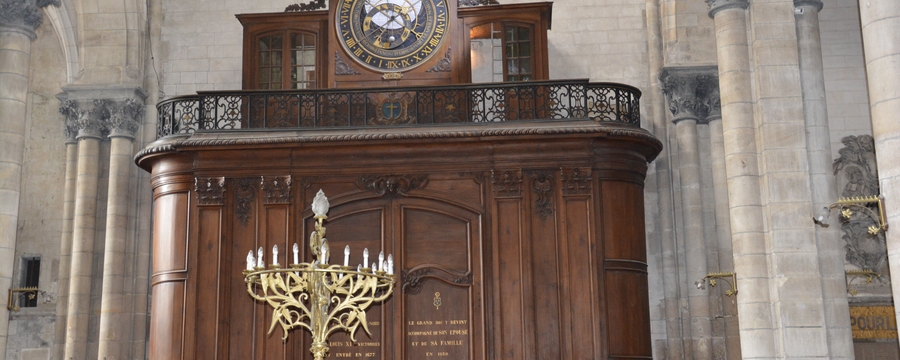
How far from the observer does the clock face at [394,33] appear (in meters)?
17.5

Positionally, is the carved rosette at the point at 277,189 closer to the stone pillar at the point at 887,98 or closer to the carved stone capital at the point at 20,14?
the carved stone capital at the point at 20,14

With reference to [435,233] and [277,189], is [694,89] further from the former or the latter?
[277,189]

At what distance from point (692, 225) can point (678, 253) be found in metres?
0.54

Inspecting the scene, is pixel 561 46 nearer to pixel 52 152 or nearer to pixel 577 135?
pixel 577 135

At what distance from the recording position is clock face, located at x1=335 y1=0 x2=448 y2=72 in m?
17.5

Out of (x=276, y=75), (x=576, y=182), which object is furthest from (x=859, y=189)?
(x=276, y=75)

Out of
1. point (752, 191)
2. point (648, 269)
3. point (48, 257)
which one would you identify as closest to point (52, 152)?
point (48, 257)

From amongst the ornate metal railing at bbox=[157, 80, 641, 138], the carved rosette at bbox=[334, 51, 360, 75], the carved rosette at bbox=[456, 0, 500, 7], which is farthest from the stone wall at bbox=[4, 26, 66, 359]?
the carved rosette at bbox=[456, 0, 500, 7]

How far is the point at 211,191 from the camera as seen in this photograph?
16.4 metres

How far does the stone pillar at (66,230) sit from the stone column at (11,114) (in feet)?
16.9

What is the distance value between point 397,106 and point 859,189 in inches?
301

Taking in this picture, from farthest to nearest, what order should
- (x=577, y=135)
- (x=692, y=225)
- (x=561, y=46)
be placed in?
1. (x=561, y=46)
2. (x=692, y=225)
3. (x=577, y=135)

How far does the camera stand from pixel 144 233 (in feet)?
60.2

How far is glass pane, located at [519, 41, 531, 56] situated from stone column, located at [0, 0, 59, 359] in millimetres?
7816
